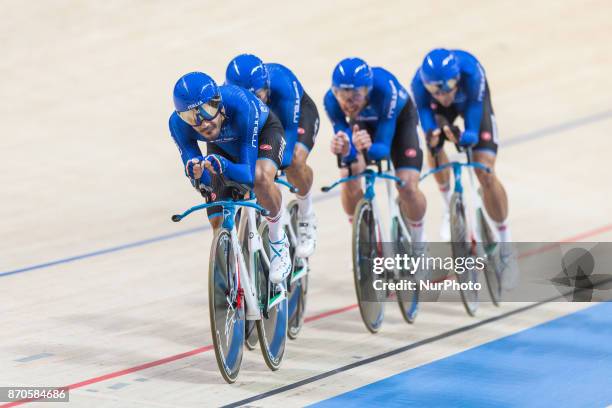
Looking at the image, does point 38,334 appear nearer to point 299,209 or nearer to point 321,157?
point 299,209

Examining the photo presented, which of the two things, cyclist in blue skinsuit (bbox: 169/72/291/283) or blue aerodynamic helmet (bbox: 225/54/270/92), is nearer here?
cyclist in blue skinsuit (bbox: 169/72/291/283)

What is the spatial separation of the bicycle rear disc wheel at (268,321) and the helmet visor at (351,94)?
83cm

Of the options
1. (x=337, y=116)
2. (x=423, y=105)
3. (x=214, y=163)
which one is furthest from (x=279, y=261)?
(x=423, y=105)

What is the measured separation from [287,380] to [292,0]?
831 cm

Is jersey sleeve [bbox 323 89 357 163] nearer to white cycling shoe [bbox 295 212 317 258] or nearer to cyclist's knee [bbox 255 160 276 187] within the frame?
white cycling shoe [bbox 295 212 317 258]

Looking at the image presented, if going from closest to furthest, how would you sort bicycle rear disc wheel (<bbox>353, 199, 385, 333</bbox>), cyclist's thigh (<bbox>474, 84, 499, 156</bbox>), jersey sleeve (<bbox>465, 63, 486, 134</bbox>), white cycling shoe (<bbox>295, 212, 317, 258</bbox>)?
bicycle rear disc wheel (<bbox>353, 199, 385, 333</bbox>) < white cycling shoe (<bbox>295, 212, 317, 258</bbox>) < jersey sleeve (<bbox>465, 63, 486, 134</bbox>) < cyclist's thigh (<bbox>474, 84, 499, 156</bbox>)

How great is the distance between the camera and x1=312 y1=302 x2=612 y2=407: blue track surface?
15.1 ft

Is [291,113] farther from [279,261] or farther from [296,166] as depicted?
[279,261]

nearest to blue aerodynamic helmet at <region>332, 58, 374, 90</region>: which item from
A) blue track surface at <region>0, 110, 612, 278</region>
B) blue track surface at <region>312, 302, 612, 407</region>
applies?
blue track surface at <region>312, 302, 612, 407</region>

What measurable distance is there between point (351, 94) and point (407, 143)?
478mm

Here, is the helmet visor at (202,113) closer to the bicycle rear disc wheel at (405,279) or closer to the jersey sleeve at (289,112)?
the jersey sleeve at (289,112)

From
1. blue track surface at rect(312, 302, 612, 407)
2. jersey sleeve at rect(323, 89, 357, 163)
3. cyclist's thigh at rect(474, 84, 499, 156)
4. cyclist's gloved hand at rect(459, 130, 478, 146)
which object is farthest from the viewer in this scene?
cyclist's thigh at rect(474, 84, 499, 156)

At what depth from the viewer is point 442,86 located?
604 centimetres

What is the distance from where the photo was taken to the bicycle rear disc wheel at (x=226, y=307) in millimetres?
4504
